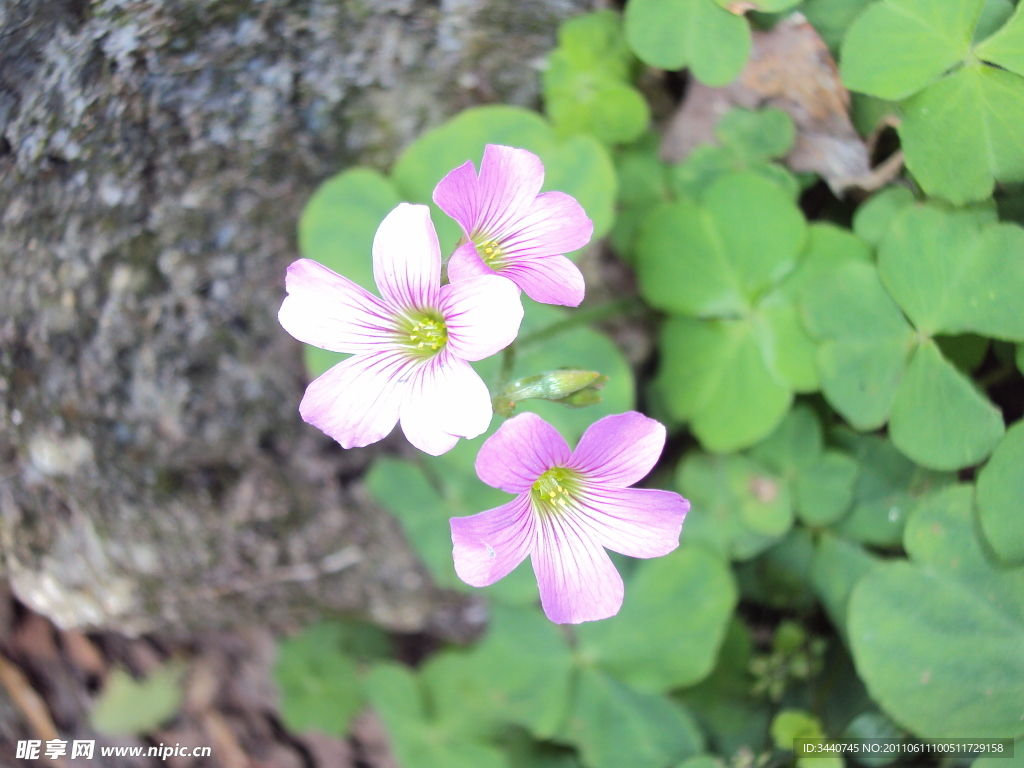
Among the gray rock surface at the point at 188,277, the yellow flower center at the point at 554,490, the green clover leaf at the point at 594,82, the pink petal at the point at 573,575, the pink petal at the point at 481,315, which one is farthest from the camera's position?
the green clover leaf at the point at 594,82

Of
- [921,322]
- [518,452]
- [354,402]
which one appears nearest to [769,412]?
[921,322]

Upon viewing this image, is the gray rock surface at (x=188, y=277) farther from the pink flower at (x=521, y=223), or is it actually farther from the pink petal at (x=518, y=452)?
the pink petal at (x=518, y=452)

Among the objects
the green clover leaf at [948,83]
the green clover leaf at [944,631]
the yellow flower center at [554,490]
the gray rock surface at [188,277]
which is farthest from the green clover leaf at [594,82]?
the green clover leaf at [944,631]

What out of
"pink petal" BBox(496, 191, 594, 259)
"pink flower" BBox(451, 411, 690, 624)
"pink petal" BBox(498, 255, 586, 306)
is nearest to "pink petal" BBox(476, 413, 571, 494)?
"pink flower" BBox(451, 411, 690, 624)

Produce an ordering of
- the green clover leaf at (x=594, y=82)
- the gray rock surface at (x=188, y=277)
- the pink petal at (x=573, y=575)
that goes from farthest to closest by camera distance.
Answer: the green clover leaf at (x=594, y=82), the gray rock surface at (x=188, y=277), the pink petal at (x=573, y=575)

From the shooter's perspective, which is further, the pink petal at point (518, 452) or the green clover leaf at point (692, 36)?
the green clover leaf at point (692, 36)

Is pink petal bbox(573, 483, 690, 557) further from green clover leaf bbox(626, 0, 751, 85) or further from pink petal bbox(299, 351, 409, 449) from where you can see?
green clover leaf bbox(626, 0, 751, 85)
